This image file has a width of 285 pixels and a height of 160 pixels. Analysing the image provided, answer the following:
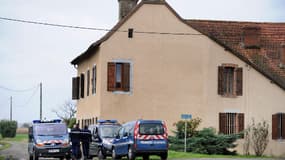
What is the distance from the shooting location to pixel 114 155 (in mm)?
33219

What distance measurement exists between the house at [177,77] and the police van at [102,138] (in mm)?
7563

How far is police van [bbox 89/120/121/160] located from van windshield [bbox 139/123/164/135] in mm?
3812

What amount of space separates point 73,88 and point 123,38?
11416 millimetres

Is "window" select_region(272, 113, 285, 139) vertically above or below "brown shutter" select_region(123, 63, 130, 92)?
below

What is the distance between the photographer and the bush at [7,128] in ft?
312

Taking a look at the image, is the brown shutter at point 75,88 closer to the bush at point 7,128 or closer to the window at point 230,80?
the window at point 230,80

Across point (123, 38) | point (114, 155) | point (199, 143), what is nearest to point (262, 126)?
point (199, 143)

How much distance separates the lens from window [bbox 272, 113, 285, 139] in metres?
46.1

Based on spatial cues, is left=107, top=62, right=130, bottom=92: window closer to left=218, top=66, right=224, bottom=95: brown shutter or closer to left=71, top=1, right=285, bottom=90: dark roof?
left=71, top=1, right=285, bottom=90: dark roof

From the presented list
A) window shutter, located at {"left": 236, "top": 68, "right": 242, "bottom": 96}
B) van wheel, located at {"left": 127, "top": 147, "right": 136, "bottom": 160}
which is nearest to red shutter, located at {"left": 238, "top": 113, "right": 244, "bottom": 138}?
window shutter, located at {"left": 236, "top": 68, "right": 242, "bottom": 96}

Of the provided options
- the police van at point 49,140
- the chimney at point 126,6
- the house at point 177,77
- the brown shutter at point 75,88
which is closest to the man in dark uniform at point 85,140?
the police van at point 49,140

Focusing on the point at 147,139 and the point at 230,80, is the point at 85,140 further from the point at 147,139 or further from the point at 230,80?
the point at 230,80

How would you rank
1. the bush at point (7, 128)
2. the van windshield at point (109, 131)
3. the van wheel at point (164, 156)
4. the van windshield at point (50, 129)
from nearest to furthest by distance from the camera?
the van wheel at point (164, 156) → the van windshield at point (50, 129) → the van windshield at point (109, 131) → the bush at point (7, 128)

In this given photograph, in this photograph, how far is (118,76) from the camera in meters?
44.4
